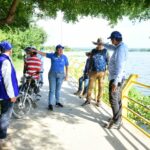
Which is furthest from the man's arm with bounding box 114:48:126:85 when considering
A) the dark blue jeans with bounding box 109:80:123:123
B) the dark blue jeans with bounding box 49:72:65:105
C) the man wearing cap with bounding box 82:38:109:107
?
the dark blue jeans with bounding box 49:72:65:105

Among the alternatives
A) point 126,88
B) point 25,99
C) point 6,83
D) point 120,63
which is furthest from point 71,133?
point 25,99

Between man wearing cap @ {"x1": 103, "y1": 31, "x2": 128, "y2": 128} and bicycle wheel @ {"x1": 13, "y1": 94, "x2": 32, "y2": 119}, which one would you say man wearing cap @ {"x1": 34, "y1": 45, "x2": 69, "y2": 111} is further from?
man wearing cap @ {"x1": 103, "y1": 31, "x2": 128, "y2": 128}

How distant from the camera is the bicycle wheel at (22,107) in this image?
951 centimetres

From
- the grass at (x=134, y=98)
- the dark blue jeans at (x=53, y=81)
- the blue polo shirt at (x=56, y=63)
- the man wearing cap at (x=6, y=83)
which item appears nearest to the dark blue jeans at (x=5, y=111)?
the man wearing cap at (x=6, y=83)

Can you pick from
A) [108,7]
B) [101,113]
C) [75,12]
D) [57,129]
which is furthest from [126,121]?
[75,12]

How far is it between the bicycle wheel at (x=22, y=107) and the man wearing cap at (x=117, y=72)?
2501mm

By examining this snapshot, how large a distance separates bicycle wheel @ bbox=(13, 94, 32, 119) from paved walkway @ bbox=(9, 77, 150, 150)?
20cm

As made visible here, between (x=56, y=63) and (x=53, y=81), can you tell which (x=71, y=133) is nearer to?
(x=53, y=81)

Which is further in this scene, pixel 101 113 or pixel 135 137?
pixel 101 113

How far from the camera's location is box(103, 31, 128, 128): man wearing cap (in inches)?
314

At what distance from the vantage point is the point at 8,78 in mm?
6531

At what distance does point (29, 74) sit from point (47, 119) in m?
1.83

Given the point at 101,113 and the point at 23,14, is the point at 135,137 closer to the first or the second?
the point at 101,113

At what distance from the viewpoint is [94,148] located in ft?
22.4
